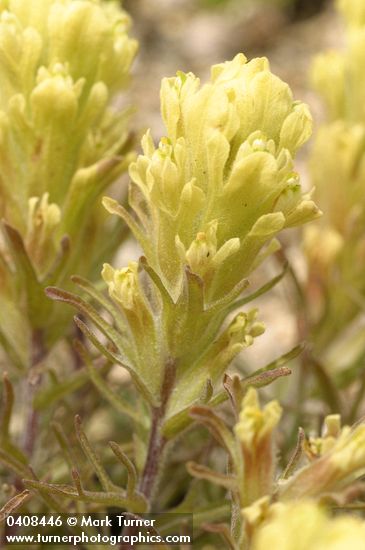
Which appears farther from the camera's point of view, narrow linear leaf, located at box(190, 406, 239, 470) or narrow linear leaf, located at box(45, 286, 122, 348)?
narrow linear leaf, located at box(45, 286, 122, 348)

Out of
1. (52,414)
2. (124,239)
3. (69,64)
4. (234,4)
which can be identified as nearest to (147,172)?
(69,64)

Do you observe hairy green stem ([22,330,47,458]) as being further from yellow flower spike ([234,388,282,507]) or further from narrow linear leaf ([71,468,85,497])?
yellow flower spike ([234,388,282,507])

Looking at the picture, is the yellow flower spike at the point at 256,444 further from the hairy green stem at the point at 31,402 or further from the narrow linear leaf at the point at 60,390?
the hairy green stem at the point at 31,402

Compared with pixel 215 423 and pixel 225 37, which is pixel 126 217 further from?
pixel 225 37

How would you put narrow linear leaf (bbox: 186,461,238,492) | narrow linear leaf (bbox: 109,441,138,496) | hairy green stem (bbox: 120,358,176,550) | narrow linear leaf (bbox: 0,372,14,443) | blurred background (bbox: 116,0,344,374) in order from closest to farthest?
1. narrow linear leaf (bbox: 186,461,238,492)
2. narrow linear leaf (bbox: 109,441,138,496)
3. hairy green stem (bbox: 120,358,176,550)
4. narrow linear leaf (bbox: 0,372,14,443)
5. blurred background (bbox: 116,0,344,374)

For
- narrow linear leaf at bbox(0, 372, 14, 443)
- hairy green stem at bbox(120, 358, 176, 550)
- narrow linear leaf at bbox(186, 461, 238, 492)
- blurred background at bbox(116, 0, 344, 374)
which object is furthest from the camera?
blurred background at bbox(116, 0, 344, 374)

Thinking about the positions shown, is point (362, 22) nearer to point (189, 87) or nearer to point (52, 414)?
point (189, 87)

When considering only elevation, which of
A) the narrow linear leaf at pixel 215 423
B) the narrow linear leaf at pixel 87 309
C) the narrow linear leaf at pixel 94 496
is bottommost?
the narrow linear leaf at pixel 94 496

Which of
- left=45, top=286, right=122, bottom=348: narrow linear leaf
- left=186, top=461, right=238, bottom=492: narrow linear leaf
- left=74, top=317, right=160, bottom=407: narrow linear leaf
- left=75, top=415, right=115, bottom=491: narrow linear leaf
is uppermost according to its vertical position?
left=45, top=286, right=122, bottom=348: narrow linear leaf

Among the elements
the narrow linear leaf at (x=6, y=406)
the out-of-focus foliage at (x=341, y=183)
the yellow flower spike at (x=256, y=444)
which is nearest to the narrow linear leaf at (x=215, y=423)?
the yellow flower spike at (x=256, y=444)

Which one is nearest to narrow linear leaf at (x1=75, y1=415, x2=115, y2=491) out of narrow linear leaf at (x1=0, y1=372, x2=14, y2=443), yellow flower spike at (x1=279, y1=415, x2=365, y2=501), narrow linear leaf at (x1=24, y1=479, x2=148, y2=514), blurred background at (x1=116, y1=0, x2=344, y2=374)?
narrow linear leaf at (x1=24, y1=479, x2=148, y2=514)
